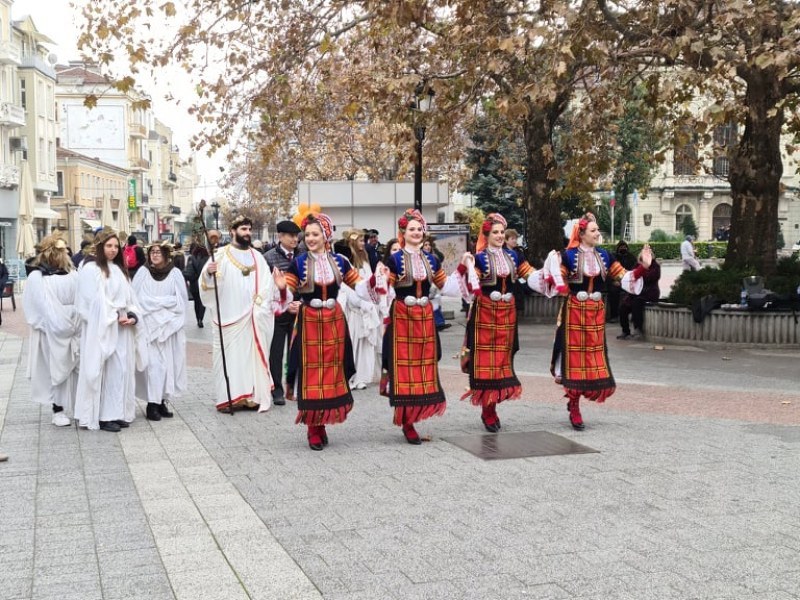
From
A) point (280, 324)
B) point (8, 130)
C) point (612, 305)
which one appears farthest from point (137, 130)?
point (280, 324)

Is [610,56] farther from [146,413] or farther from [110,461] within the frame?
[110,461]

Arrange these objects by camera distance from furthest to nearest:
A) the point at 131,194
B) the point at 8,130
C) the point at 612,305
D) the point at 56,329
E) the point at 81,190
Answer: the point at 131,194 < the point at 81,190 < the point at 8,130 < the point at 612,305 < the point at 56,329

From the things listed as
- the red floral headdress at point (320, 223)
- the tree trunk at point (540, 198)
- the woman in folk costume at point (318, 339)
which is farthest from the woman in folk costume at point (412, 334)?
the tree trunk at point (540, 198)

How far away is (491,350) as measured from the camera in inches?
349

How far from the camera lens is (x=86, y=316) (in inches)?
370

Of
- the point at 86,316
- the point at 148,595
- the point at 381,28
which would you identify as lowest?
the point at 148,595

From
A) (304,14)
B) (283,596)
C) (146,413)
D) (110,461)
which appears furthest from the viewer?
(304,14)

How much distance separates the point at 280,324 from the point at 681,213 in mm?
73275

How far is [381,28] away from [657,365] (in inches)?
238

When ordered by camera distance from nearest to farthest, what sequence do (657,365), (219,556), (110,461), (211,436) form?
(219,556) < (110,461) < (211,436) < (657,365)

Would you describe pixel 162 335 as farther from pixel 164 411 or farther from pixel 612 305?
pixel 612 305

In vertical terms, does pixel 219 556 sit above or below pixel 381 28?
below

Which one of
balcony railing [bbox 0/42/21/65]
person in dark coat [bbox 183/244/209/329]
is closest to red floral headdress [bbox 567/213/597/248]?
person in dark coat [bbox 183/244/209/329]

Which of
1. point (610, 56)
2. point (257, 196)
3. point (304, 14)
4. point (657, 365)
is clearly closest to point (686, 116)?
point (610, 56)
